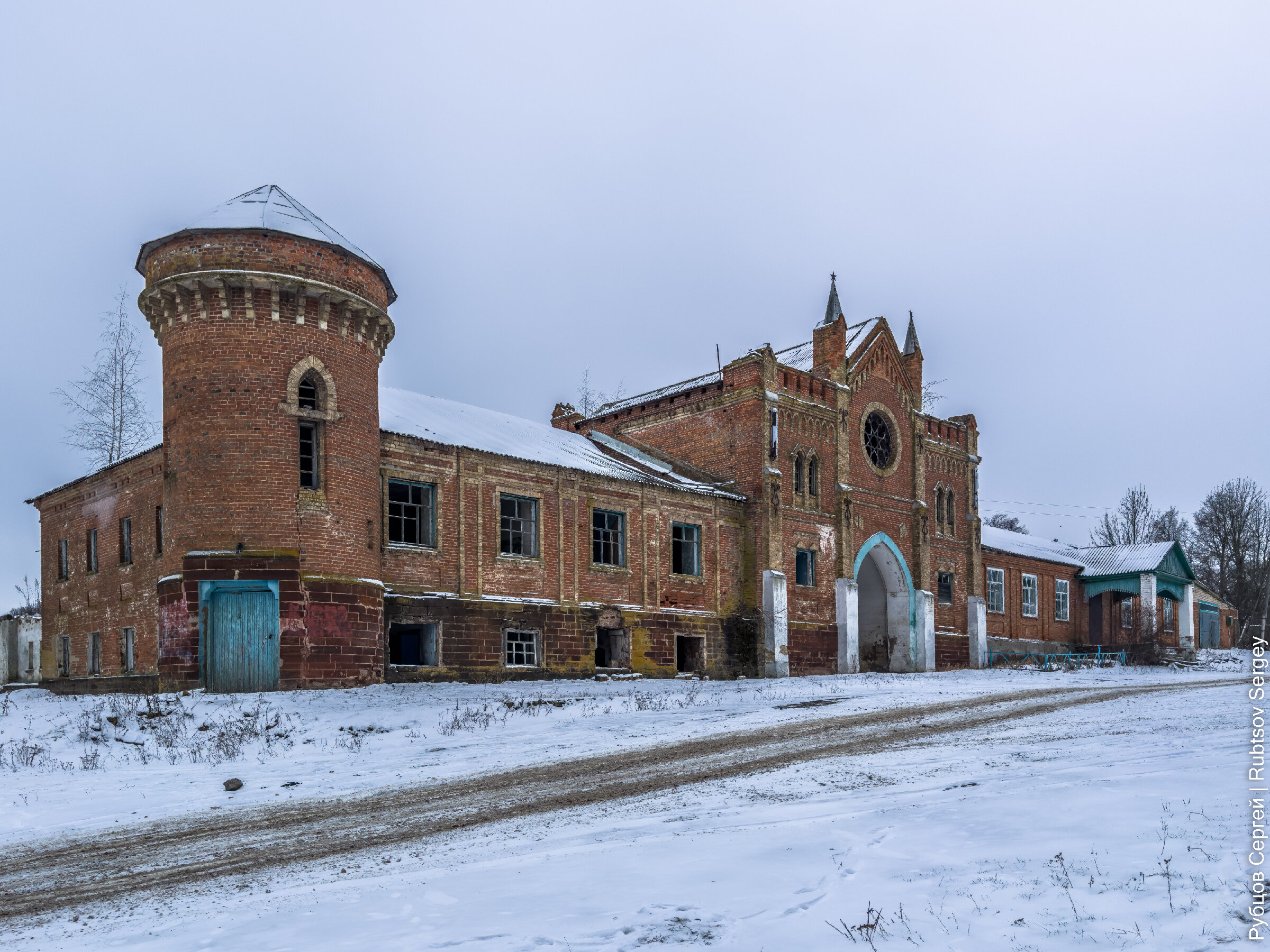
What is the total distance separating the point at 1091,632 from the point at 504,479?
35830mm

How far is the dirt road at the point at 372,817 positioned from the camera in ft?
25.3

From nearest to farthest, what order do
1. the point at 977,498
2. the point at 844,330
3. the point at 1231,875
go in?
the point at 1231,875
the point at 844,330
the point at 977,498

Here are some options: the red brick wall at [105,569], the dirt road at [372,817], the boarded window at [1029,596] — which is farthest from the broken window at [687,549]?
the boarded window at [1029,596]

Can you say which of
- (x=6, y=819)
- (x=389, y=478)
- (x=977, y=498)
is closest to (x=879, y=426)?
(x=977, y=498)

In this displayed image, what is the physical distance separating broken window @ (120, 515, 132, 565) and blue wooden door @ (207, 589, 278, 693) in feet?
20.2

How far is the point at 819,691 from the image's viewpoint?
21.5 meters

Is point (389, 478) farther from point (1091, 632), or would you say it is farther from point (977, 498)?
point (1091, 632)

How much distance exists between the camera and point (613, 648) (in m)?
28.1

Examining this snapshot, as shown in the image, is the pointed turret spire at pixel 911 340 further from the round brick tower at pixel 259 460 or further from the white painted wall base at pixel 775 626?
the round brick tower at pixel 259 460

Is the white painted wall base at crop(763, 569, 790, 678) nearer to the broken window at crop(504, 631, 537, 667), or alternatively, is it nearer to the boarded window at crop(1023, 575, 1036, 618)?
the broken window at crop(504, 631, 537, 667)

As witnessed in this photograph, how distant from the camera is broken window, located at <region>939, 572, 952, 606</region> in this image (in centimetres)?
3916

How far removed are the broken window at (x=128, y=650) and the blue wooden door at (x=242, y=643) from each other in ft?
17.2

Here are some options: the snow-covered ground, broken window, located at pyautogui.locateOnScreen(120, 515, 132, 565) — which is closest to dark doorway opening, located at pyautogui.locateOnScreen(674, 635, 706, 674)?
broken window, located at pyautogui.locateOnScreen(120, 515, 132, 565)

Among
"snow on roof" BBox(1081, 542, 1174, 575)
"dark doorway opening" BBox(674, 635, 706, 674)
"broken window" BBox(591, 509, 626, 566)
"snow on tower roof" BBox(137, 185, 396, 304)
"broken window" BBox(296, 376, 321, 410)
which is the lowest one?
"dark doorway opening" BBox(674, 635, 706, 674)
